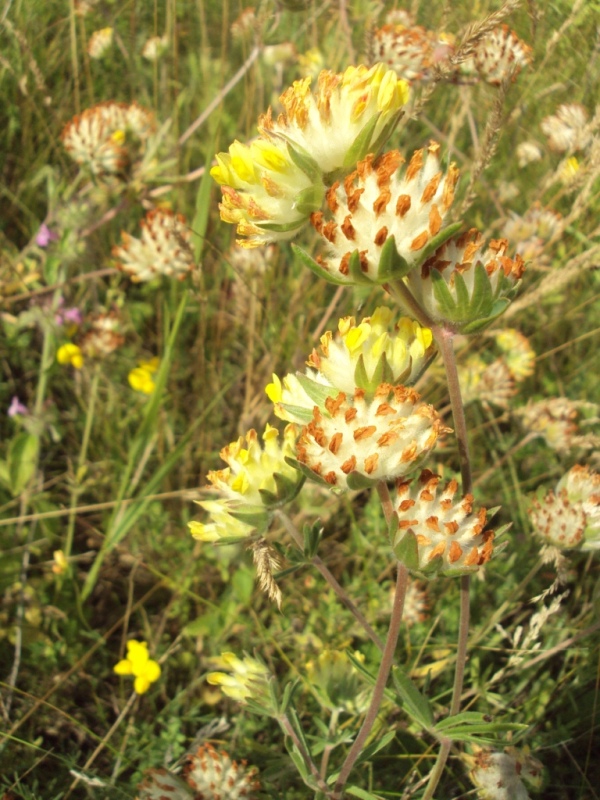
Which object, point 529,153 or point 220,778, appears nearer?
point 220,778

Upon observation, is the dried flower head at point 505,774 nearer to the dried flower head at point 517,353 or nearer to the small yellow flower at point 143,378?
the dried flower head at point 517,353

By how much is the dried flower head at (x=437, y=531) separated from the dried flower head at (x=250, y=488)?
33 centimetres

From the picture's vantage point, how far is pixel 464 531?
134 cm

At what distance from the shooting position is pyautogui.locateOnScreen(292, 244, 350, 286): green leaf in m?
1.22

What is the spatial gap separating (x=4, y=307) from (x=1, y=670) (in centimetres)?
164

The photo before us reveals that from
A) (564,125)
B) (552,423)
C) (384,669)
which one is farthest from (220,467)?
(564,125)

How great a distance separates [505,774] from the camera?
5.82ft

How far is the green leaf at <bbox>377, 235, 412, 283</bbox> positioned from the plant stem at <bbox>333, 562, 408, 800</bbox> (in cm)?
55

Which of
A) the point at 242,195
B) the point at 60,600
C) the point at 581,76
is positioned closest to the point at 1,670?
the point at 60,600

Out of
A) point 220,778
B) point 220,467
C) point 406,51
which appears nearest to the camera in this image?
point 220,778

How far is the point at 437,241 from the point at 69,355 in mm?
2255

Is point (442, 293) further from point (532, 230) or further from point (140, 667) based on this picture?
point (532, 230)

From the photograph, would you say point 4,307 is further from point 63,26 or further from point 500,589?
point 500,589

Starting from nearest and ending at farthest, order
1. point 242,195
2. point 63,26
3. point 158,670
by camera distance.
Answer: point 242,195, point 158,670, point 63,26
